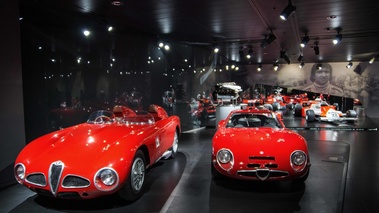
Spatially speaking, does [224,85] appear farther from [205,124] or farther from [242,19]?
[242,19]

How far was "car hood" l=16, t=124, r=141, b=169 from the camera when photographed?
3.56 m

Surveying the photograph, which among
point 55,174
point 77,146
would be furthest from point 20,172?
point 77,146

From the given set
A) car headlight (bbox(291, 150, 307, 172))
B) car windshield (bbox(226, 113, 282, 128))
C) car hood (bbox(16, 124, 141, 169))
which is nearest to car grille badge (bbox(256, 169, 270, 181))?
car headlight (bbox(291, 150, 307, 172))

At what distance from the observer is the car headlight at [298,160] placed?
13.4 ft

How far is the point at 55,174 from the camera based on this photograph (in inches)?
135

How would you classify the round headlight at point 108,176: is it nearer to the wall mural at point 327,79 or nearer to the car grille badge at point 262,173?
the car grille badge at point 262,173

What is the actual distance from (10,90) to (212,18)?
494cm

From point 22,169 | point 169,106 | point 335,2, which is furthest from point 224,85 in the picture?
point 22,169

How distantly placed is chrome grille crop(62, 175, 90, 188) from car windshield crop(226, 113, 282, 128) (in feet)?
9.77

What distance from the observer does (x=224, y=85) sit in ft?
46.3

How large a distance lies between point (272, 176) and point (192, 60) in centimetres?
897

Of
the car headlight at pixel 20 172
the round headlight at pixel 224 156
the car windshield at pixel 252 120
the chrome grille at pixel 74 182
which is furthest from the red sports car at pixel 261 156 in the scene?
the car headlight at pixel 20 172

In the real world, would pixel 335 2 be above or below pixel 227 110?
above

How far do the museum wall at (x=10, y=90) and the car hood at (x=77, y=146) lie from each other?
90 cm
